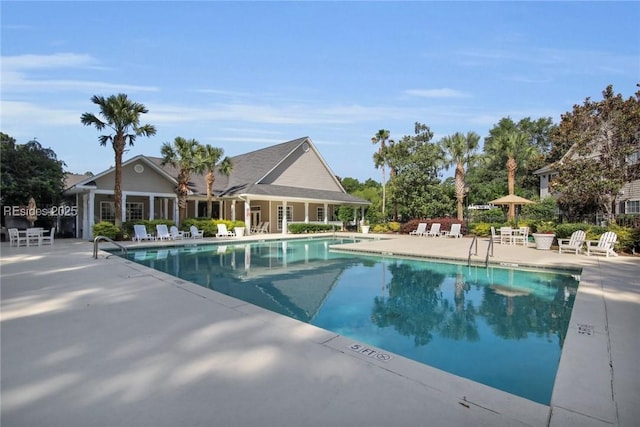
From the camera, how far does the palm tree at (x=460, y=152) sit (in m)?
25.0

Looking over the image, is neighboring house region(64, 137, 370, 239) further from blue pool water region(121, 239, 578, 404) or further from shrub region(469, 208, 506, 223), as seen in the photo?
blue pool water region(121, 239, 578, 404)

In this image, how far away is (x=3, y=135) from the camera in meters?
22.8

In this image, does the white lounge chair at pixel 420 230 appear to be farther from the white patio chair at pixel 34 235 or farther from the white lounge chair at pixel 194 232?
the white patio chair at pixel 34 235

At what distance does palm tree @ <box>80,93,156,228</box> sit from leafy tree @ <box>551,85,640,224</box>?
21.2 meters

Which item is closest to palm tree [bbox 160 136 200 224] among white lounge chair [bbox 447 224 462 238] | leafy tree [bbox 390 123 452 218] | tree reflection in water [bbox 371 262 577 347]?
leafy tree [bbox 390 123 452 218]

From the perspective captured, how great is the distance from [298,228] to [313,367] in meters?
21.9

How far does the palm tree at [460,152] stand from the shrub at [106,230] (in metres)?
21.4

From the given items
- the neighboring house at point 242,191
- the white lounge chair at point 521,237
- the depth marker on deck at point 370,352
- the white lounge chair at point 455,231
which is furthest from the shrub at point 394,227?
the depth marker on deck at point 370,352

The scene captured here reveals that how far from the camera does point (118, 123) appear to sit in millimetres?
17969

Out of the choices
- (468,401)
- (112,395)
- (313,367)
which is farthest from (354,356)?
(112,395)

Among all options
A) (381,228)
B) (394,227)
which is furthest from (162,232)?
(394,227)

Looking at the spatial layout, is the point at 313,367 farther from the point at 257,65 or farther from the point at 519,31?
the point at 257,65

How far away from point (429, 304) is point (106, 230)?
16.9m

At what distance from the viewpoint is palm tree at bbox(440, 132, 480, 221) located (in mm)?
24984
